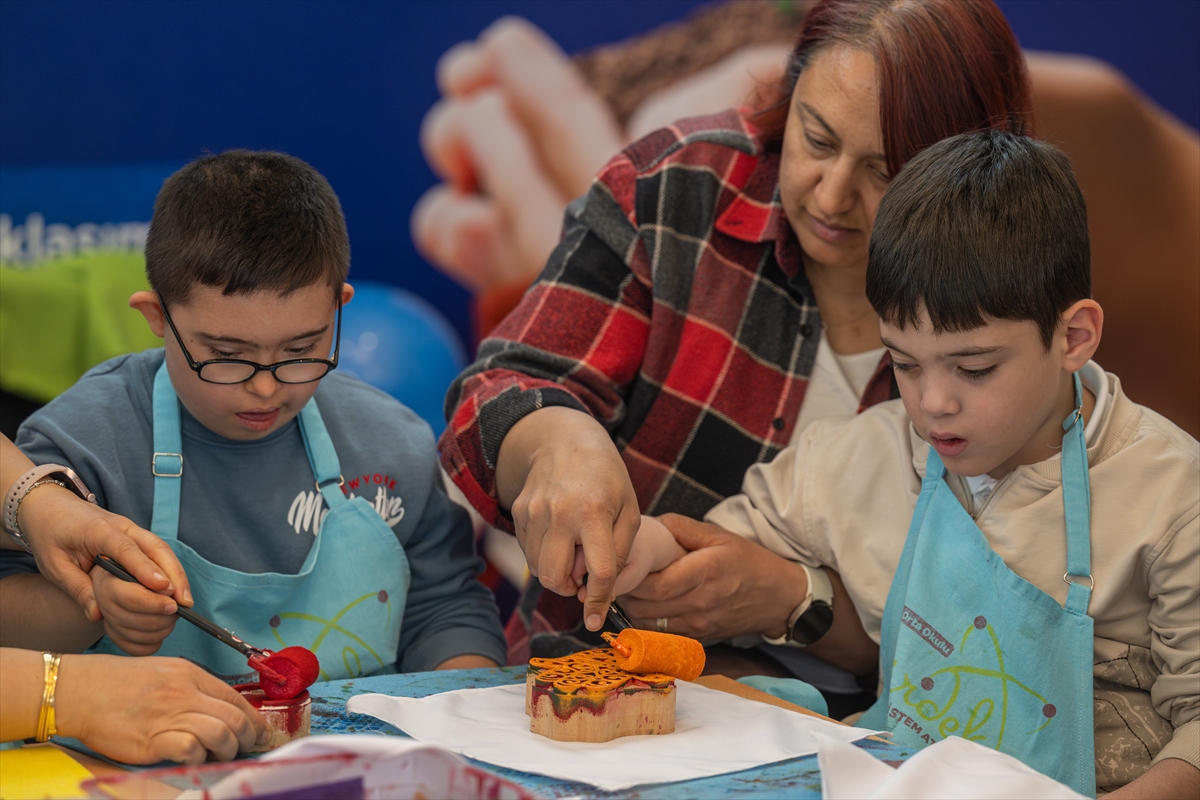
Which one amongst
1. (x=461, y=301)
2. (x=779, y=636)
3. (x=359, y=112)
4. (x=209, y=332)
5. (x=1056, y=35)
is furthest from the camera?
(x=461, y=301)

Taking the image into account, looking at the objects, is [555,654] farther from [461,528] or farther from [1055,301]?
[1055,301]

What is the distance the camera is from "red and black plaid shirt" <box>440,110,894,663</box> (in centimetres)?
186

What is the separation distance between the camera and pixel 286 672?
1.22 meters

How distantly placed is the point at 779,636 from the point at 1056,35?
5.98 ft

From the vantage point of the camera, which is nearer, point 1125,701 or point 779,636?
point 1125,701

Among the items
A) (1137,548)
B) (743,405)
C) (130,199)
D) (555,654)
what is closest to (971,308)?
(1137,548)

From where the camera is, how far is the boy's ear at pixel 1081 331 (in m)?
1.45

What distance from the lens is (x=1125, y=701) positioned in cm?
146

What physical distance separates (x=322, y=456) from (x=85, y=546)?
1.41 feet

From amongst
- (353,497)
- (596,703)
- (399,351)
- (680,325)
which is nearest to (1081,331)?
(680,325)

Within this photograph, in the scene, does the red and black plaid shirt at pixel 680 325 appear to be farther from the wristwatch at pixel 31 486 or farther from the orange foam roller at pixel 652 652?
the wristwatch at pixel 31 486

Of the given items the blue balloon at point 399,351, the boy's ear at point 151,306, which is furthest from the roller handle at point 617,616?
the blue balloon at point 399,351

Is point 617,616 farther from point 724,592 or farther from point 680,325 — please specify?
point 680,325

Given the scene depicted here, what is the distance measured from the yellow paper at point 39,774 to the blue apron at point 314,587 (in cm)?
43
